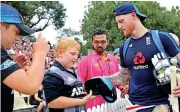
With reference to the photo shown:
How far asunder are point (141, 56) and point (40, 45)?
1721 mm

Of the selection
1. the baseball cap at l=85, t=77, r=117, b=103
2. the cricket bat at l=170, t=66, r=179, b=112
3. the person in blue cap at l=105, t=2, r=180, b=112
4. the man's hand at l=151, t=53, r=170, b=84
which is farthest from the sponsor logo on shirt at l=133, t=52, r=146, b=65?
the cricket bat at l=170, t=66, r=179, b=112

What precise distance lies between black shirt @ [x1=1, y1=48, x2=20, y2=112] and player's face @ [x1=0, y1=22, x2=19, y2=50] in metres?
0.06

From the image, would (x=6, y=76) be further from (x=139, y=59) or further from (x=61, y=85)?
(x=139, y=59)

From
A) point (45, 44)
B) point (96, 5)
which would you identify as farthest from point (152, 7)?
point (45, 44)

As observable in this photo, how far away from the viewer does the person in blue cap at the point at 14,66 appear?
8.27ft

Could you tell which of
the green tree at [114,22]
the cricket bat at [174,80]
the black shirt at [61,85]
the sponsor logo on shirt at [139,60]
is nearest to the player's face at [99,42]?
the sponsor logo on shirt at [139,60]

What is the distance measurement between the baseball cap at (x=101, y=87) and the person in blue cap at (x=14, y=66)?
60.4 inches

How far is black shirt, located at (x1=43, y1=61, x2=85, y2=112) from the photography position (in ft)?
12.0

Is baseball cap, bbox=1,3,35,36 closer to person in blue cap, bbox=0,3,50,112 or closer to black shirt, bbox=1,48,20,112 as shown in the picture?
person in blue cap, bbox=0,3,50,112

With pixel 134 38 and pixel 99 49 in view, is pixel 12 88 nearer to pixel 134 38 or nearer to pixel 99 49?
pixel 134 38

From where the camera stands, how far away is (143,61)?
409 centimetres

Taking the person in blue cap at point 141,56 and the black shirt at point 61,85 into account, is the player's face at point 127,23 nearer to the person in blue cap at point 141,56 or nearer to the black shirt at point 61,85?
the person in blue cap at point 141,56

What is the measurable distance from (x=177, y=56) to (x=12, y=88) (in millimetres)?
2049

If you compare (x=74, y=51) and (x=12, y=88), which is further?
(x=74, y=51)
